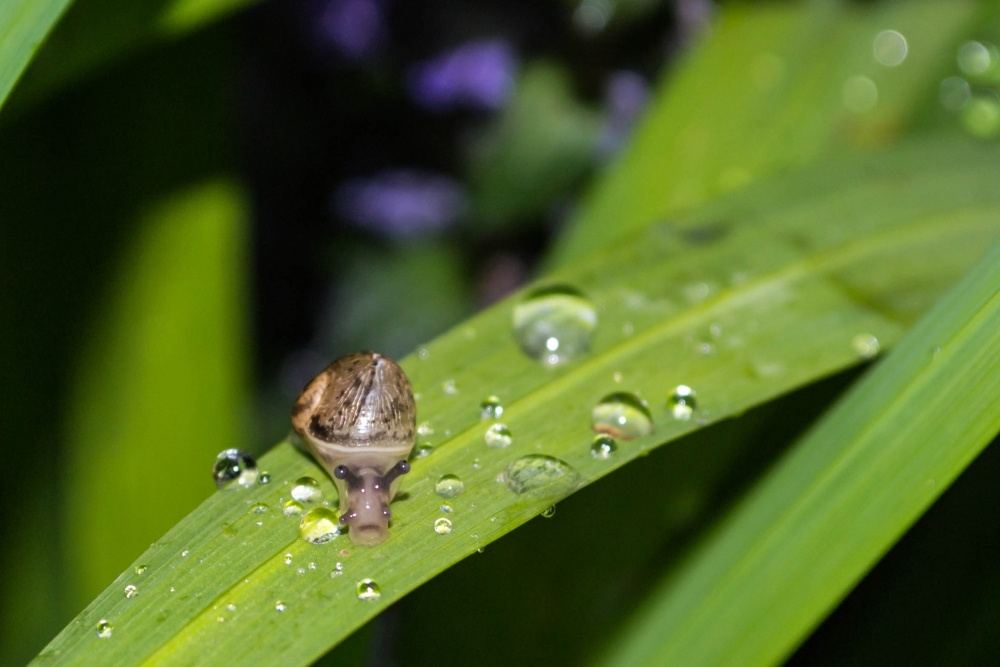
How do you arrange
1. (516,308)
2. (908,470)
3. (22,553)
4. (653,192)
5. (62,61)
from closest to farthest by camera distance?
(908,470) < (62,61) < (516,308) < (22,553) < (653,192)

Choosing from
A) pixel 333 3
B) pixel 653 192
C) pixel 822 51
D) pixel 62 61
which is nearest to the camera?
pixel 62 61

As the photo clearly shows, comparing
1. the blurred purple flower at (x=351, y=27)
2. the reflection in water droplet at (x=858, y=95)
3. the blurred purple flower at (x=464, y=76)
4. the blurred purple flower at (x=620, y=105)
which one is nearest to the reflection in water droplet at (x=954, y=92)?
the reflection in water droplet at (x=858, y=95)

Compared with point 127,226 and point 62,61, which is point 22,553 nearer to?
point 127,226

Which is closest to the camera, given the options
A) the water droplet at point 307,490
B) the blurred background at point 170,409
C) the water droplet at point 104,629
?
the water droplet at point 104,629

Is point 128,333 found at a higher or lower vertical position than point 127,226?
lower

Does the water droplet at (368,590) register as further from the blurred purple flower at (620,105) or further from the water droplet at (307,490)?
the blurred purple flower at (620,105)

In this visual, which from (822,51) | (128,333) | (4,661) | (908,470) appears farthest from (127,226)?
(822,51)

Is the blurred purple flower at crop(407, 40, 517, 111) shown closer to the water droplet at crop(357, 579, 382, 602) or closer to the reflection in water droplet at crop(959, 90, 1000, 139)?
the reflection in water droplet at crop(959, 90, 1000, 139)
